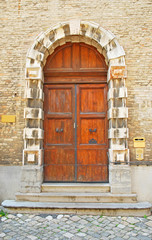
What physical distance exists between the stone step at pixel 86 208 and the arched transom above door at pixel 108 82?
1.05 metres

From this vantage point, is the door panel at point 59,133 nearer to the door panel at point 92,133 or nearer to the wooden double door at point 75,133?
the wooden double door at point 75,133

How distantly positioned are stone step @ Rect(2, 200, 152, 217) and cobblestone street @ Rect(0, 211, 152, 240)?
4.5 inches

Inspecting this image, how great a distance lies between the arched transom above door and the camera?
16.7 feet

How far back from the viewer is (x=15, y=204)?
4.69 metres

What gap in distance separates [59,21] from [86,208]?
16.7ft

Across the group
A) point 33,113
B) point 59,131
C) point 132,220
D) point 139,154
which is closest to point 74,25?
point 33,113

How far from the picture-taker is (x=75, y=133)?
545cm

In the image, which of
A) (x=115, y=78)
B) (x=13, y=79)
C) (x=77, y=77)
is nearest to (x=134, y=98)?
(x=115, y=78)

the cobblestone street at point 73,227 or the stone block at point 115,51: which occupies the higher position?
the stone block at point 115,51

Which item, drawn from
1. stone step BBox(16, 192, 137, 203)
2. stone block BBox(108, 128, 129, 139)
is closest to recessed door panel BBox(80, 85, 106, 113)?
stone block BBox(108, 128, 129, 139)

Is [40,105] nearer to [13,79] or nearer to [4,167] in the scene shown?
[13,79]

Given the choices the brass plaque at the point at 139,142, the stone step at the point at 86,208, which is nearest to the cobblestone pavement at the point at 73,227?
the stone step at the point at 86,208

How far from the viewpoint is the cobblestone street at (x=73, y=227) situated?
365 centimetres

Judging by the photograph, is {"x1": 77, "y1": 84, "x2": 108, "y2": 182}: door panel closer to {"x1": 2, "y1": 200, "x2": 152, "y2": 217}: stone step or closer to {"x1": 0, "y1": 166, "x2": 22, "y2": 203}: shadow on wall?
{"x1": 2, "y1": 200, "x2": 152, "y2": 217}: stone step
